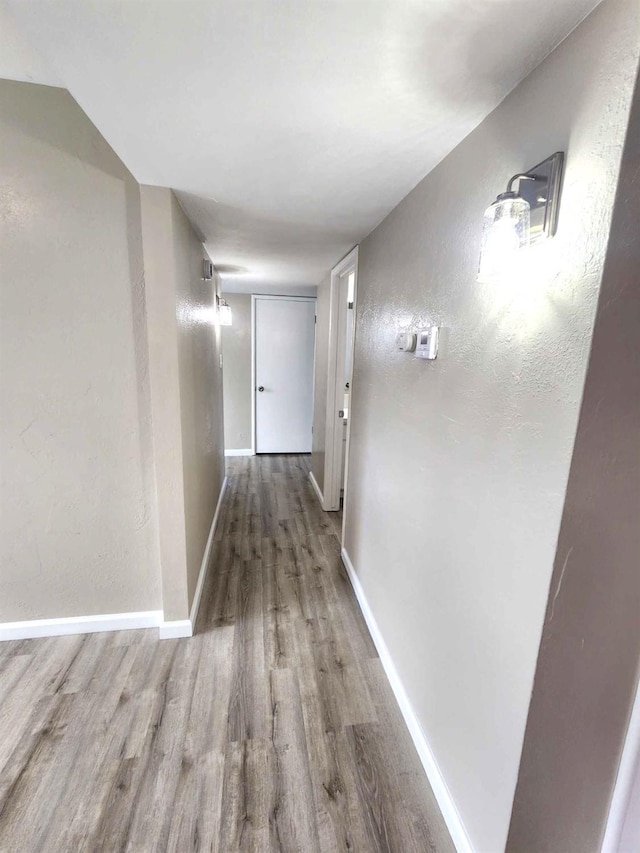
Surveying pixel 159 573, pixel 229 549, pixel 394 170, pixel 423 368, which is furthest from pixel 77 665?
pixel 394 170

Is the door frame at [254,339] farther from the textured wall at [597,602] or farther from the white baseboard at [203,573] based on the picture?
the textured wall at [597,602]

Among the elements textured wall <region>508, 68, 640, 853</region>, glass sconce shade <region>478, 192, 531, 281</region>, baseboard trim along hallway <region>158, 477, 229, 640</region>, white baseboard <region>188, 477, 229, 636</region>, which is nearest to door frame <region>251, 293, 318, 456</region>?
white baseboard <region>188, 477, 229, 636</region>

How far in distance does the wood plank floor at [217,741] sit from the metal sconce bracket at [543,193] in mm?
1718

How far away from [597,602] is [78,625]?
87.8 inches

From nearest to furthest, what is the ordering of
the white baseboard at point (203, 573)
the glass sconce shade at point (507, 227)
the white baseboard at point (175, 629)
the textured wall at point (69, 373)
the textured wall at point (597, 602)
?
the textured wall at point (597, 602) < the glass sconce shade at point (507, 227) < the textured wall at point (69, 373) < the white baseboard at point (175, 629) < the white baseboard at point (203, 573)

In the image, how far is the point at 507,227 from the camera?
83 cm

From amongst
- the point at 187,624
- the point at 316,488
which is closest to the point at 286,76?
the point at 187,624

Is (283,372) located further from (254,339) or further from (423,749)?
(423,749)

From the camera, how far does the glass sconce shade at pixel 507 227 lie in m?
0.82

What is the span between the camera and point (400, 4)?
2.32 feet

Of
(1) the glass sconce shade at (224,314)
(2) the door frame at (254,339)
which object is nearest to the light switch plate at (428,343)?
(1) the glass sconce shade at (224,314)

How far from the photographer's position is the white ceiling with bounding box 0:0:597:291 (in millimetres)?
739

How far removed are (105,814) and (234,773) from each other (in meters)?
0.40

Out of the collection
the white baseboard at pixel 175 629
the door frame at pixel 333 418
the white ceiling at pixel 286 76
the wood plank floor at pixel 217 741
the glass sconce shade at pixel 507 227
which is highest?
the white ceiling at pixel 286 76
